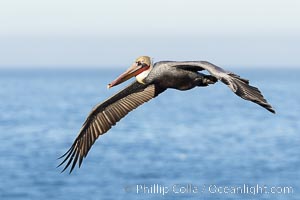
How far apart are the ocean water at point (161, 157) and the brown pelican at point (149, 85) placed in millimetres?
35758

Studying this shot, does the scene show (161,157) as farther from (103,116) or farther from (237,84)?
(237,84)

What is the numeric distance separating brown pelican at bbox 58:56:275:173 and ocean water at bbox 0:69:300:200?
117ft

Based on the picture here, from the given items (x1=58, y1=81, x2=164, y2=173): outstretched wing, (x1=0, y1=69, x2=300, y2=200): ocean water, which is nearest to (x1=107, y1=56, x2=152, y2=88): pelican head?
(x1=58, y1=81, x2=164, y2=173): outstretched wing

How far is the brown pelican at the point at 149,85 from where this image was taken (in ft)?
42.8

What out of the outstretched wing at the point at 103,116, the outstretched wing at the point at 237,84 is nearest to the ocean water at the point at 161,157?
the outstretched wing at the point at 103,116

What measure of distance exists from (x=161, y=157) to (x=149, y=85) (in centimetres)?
5710

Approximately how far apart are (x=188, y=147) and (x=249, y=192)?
18340 millimetres

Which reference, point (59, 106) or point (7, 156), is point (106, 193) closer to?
point (7, 156)

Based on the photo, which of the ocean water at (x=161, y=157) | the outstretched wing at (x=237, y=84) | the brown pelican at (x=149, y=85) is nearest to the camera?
the outstretched wing at (x=237, y=84)

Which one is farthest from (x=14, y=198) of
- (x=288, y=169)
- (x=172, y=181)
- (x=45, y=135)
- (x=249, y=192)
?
(x=45, y=135)

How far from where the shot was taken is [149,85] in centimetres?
1631

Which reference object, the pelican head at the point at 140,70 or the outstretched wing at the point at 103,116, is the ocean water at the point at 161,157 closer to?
the outstretched wing at the point at 103,116

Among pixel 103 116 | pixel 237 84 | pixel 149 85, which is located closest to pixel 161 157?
pixel 103 116

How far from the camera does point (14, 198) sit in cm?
5531
